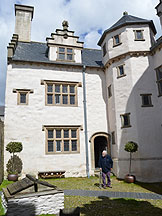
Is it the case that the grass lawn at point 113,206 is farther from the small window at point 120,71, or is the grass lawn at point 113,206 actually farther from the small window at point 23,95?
the small window at point 120,71

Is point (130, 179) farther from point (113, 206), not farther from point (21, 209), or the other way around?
point (21, 209)

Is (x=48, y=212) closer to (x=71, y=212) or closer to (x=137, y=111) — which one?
(x=71, y=212)

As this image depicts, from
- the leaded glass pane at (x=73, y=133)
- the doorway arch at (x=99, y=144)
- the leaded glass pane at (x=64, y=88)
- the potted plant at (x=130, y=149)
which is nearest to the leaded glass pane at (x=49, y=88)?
the leaded glass pane at (x=64, y=88)

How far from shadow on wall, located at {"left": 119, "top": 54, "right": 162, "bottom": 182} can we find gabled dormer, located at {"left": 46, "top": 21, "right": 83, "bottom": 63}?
218 inches

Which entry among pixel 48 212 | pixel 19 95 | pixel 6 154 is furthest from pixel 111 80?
pixel 48 212

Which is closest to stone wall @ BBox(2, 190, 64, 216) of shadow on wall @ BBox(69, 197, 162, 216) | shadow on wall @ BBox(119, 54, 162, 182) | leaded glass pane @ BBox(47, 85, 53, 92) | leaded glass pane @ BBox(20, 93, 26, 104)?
shadow on wall @ BBox(69, 197, 162, 216)

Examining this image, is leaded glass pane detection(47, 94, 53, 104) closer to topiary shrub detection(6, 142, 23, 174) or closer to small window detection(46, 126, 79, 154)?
small window detection(46, 126, 79, 154)

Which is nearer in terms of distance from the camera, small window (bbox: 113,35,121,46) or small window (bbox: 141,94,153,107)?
small window (bbox: 141,94,153,107)

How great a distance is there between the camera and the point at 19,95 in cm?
1360

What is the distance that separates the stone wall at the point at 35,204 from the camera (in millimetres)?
5039

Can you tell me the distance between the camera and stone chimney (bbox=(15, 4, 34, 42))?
17750 millimetres

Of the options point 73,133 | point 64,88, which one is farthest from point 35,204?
point 64,88

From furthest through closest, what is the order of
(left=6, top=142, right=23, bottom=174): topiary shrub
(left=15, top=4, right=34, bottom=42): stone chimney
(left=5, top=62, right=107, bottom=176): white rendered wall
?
(left=15, top=4, right=34, bottom=42): stone chimney → (left=5, top=62, right=107, bottom=176): white rendered wall → (left=6, top=142, right=23, bottom=174): topiary shrub

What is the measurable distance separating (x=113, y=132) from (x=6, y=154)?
7.74 meters
